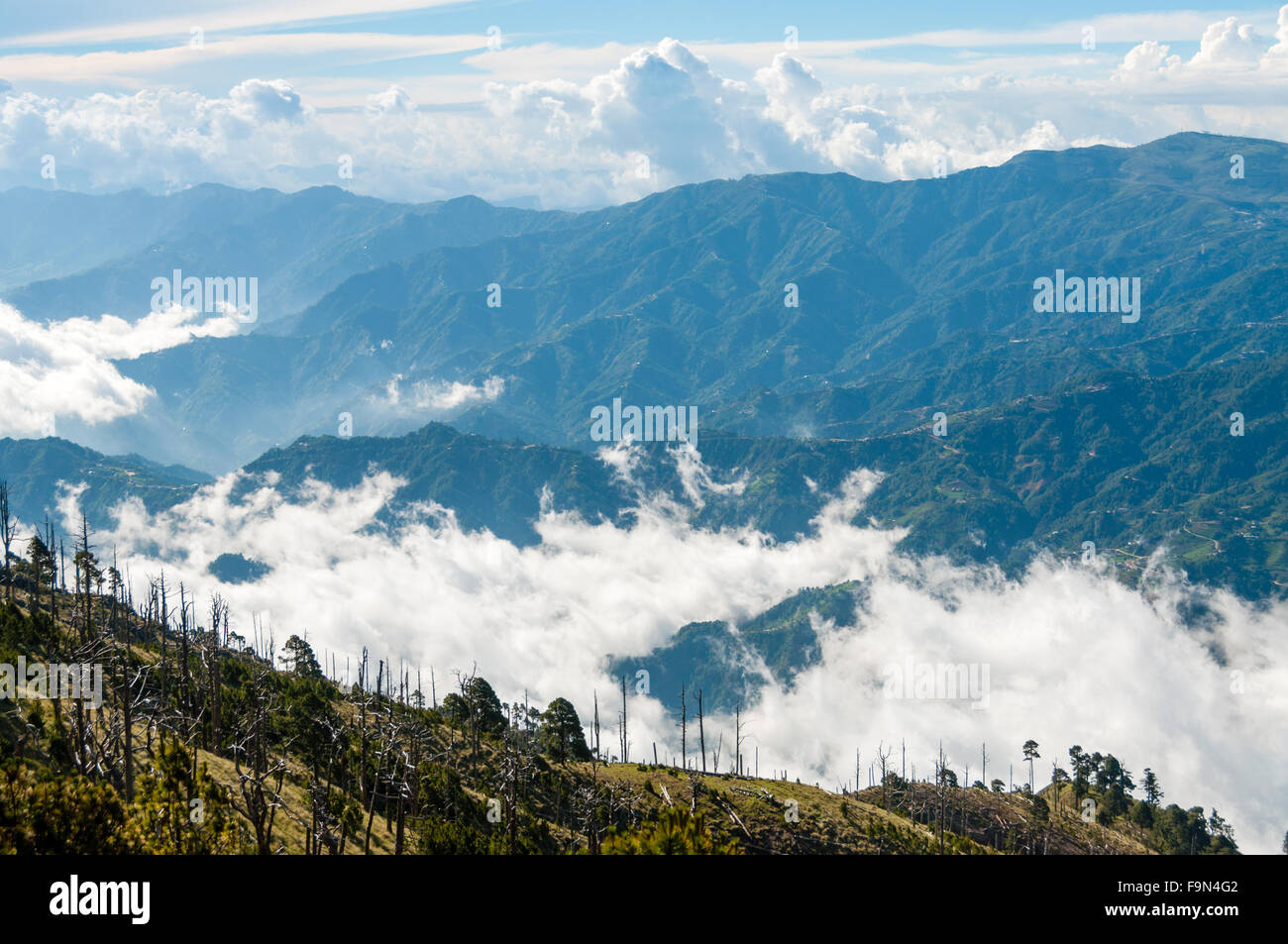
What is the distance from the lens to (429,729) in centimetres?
13325

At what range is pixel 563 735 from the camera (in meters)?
146

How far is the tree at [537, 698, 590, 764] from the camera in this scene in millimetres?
146000

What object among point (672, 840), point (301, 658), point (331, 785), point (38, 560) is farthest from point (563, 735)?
point (672, 840)

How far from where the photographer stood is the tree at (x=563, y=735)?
14600 centimetres

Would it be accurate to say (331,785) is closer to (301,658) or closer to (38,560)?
(301,658)

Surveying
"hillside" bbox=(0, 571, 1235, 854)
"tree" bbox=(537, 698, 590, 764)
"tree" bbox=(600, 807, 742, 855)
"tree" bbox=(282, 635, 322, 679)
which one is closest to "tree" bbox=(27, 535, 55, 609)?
"hillside" bbox=(0, 571, 1235, 854)

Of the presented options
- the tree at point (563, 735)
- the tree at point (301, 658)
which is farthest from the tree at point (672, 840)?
the tree at point (301, 658)
